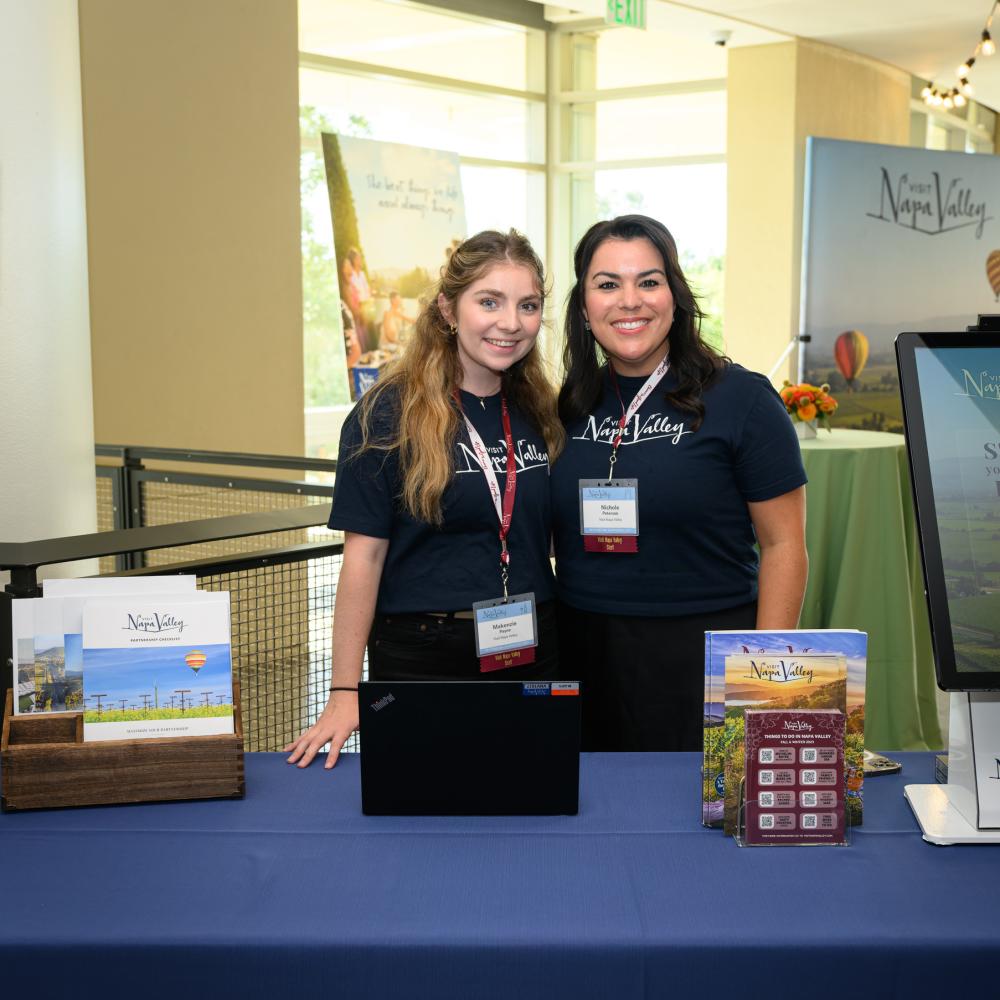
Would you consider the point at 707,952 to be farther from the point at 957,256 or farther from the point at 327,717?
the point at 957,256

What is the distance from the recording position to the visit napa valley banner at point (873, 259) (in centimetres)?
795

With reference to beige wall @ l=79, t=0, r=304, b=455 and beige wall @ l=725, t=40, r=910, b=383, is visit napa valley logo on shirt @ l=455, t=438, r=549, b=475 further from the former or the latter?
beige wall @ l=725, t=40, r=910, b=383

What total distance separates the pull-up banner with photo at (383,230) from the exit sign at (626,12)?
1301 mm

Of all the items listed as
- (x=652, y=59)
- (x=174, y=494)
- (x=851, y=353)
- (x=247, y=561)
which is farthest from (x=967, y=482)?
(x=652, y=59)

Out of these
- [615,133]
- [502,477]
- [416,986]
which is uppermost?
[615,133]

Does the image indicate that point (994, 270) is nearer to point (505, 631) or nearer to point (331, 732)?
point (505, 631)

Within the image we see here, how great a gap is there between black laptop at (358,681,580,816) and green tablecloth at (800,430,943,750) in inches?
114

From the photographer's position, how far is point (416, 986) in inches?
44.6

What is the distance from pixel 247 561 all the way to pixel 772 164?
6650 mm

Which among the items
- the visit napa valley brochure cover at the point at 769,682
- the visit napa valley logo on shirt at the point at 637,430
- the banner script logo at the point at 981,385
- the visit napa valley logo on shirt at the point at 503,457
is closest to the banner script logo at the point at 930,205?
the visit napa valley logo on shirt at the point at 637,430

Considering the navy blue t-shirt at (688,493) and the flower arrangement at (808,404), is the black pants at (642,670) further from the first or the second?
the flower arrangement at (808,404)

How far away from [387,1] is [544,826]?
7.88 m

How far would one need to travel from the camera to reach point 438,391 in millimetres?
1958

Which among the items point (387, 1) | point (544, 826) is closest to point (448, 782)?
point (544, 826)
